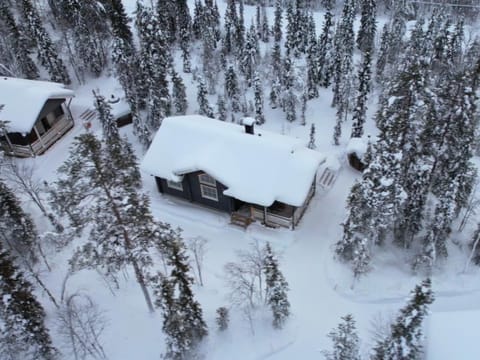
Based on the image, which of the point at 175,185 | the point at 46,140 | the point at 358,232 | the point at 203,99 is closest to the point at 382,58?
the point at 203,99

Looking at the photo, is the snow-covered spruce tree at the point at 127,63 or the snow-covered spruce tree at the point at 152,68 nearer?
the snow-covered spruce tree at the point at 127,63

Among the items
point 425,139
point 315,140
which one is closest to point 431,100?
point 425,139

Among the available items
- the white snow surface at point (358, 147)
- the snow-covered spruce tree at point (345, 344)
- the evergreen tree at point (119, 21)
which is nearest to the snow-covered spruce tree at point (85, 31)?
the evergreen tree at point (119, 21)

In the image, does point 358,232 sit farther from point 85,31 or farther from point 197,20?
point 197,20

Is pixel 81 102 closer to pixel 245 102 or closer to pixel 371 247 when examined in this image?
pixel 245 102

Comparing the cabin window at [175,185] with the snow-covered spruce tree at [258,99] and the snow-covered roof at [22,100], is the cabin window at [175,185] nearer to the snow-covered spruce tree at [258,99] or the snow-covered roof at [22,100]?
the snow-covered spruce tree at [258,99]

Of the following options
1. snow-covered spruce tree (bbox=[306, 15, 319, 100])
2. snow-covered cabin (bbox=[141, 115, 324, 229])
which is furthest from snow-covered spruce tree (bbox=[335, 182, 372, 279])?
snow-covered spruce tree (bbox=[306, 15, 319, 100])

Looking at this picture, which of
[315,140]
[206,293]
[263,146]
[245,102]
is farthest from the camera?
[245,102]
